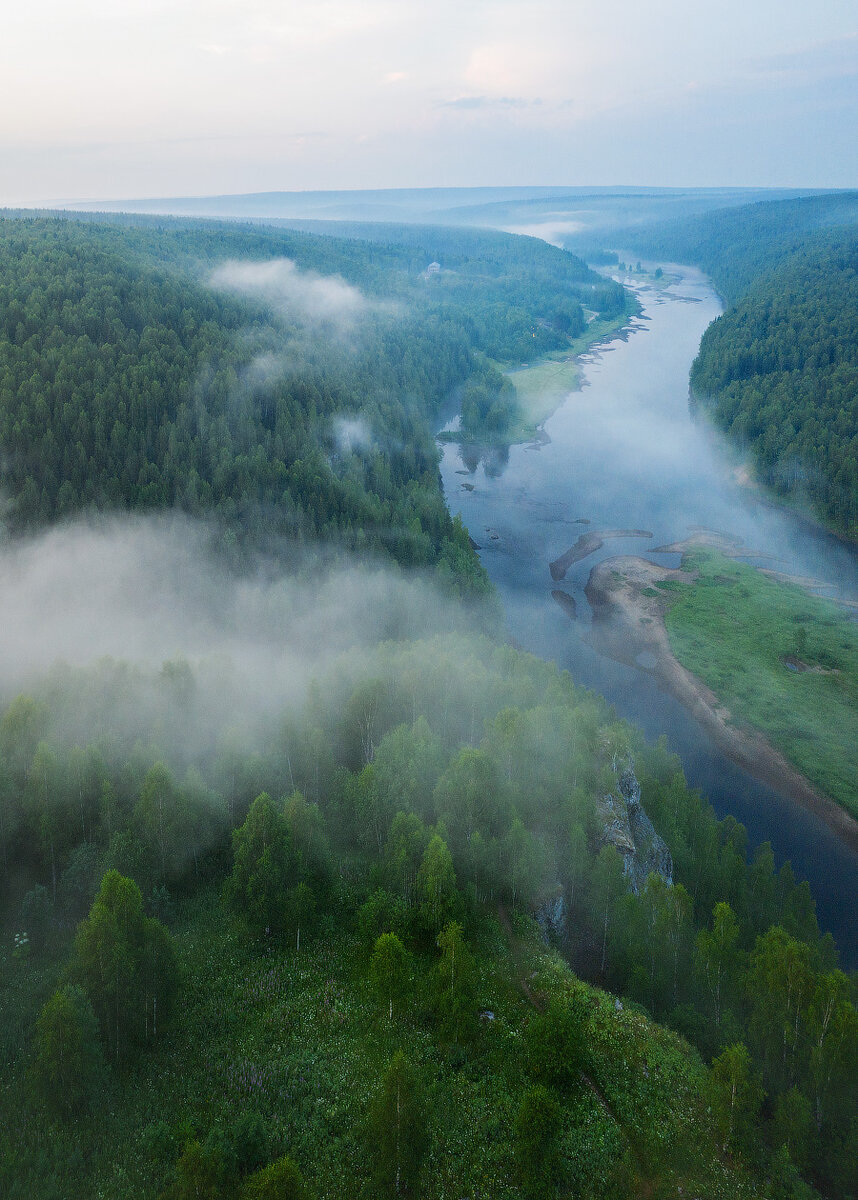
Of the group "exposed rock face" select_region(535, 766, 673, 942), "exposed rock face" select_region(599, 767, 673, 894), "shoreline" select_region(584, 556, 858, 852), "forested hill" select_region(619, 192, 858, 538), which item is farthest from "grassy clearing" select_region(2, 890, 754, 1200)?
"forested hill" select_region(619, 192, 858, 538)

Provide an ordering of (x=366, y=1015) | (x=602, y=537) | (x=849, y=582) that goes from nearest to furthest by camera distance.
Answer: (x=366, y=1015), (x=849, y=582), (x=602, y=537)

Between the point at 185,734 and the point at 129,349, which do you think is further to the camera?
the point at 129,349

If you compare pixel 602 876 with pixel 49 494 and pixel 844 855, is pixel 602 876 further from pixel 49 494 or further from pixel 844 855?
pixel 49 494

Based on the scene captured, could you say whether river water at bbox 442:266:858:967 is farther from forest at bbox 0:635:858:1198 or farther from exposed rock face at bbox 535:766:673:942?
exposed rock face at bbox 535:766:673:942

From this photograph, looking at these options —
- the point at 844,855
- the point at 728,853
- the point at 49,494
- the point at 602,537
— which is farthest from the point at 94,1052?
the point at 602,537

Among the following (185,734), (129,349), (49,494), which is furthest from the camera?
(129,349)

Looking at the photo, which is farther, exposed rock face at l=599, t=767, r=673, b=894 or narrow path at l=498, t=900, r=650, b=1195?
exposed rock face at l=599, t=767, r=673, b=894

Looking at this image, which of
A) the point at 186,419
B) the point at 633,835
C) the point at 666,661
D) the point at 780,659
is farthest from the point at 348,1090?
the point at 186,419

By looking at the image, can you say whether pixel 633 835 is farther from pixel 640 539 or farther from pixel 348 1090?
pixel 640 539
